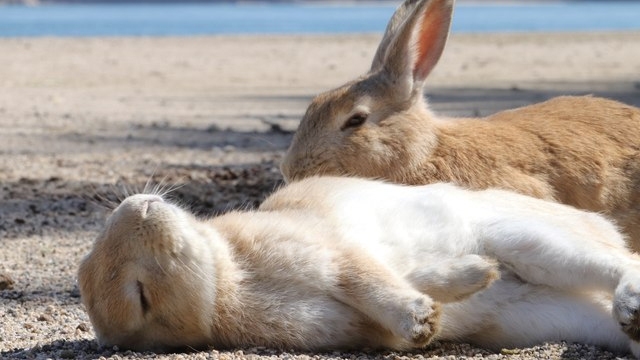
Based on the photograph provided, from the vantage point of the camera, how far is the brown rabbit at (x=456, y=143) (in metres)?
5.56

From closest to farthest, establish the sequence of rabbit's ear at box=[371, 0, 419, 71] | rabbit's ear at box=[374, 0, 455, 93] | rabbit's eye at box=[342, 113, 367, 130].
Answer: rabbit's eye at box=[342, 113, 367, 130] → rabbit's ear at box=[374, 0, 455, 93] → rabbit's ear at box=[371, 0, 419, 71]

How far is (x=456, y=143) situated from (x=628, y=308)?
2092 millimetres

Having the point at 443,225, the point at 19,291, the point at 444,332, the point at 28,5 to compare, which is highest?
the point at 443,225

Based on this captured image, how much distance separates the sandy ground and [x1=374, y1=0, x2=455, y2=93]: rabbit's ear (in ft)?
4.78

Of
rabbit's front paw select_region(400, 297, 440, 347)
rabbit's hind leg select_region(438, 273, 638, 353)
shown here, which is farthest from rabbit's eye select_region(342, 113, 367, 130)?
rabbit's front paw select_region(400, 297, 440, 347)

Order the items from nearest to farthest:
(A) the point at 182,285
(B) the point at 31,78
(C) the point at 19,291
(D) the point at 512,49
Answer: (A) the point at 182,285 → (C) the point at 19,291 → (B) the point at 31,78 → (D) the point at 512,49

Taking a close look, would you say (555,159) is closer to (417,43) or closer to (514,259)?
(417,43)

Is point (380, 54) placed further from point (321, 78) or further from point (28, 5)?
point (28, 5)

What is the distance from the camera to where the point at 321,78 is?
17672 mm

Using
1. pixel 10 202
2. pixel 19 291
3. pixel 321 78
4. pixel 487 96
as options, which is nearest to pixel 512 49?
pixel 321 78

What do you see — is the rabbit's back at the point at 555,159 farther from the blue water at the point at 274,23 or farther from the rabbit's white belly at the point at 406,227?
the blue water at the point at 274,23

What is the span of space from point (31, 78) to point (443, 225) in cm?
1417

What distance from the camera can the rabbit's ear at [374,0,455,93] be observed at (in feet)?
19.8

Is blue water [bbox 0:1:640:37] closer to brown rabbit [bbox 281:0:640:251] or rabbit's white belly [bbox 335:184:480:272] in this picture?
brown rabbit [bbox 281:0:640:251]
